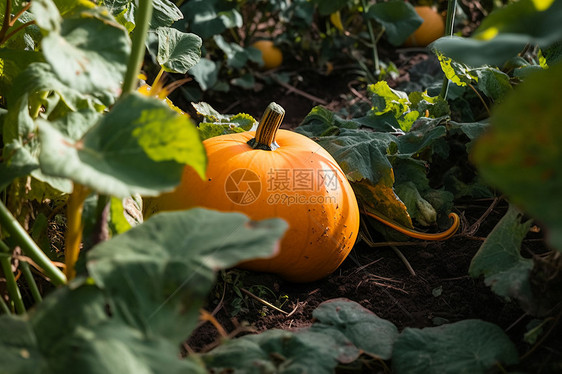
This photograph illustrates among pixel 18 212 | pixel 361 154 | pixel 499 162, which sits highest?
pixel 499 162

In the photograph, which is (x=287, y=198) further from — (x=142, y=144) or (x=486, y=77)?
(x=486, y=77)

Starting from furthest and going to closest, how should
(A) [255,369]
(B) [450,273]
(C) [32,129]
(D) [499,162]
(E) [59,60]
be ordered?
1. (B) [450,273]
2. (C) [32,129]
3. (A) [255,369]
4. (E) [59,60]
5. (D) [499,162]

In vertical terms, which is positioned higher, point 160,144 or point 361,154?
point 160,144

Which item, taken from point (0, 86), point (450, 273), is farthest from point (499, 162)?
point (0, 86)

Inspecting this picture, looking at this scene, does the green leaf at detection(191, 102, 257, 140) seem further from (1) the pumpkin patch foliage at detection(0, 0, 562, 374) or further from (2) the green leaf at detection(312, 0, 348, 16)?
(2) the green leaf at detection(312, 0, 348, 16)

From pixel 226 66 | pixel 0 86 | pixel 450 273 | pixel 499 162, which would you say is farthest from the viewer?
pixel 226 66

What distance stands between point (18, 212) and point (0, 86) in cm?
37

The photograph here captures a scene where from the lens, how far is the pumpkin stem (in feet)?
5.46

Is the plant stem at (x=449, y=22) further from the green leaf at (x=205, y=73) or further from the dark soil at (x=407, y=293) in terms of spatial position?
the green leaf at (x=205, y=73)

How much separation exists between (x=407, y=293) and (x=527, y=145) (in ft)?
2.99

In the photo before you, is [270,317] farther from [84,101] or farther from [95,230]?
[84,101]

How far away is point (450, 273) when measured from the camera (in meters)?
1.68

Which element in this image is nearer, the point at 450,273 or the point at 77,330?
the point at 77,330

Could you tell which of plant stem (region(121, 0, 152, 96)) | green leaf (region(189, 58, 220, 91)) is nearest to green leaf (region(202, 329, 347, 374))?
plant stem (region(121, 0, 152, 96))
